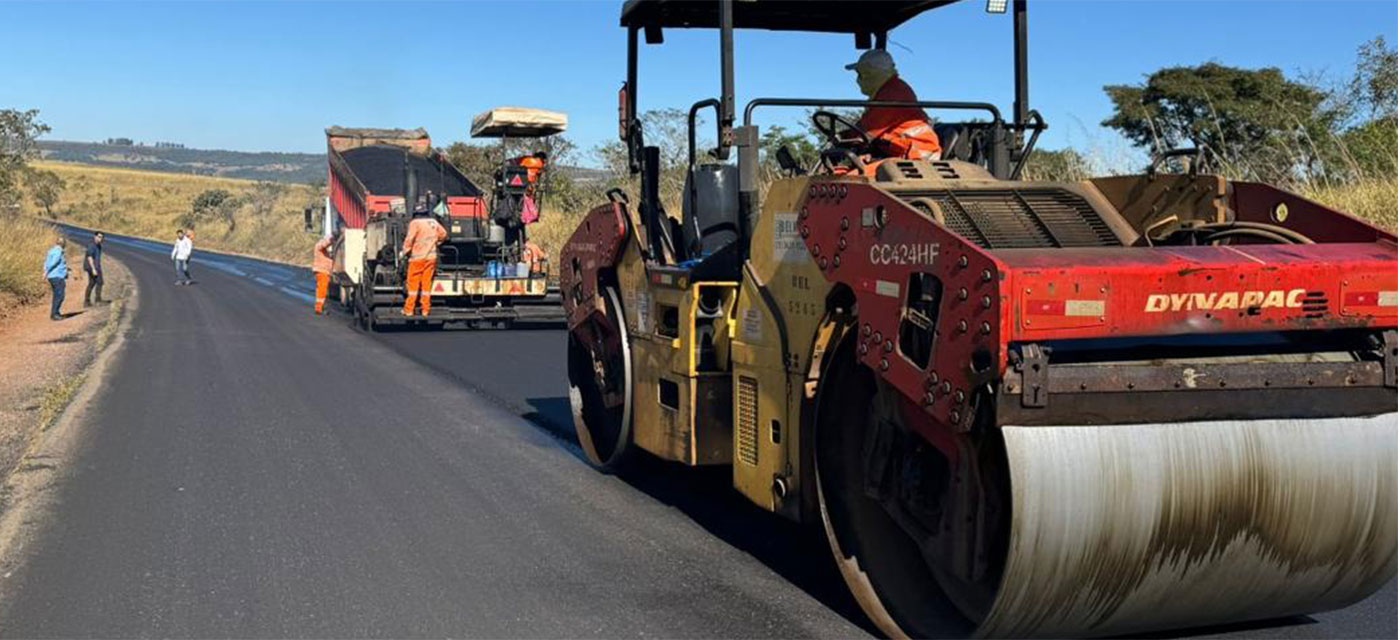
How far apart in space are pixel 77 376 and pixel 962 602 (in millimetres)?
9850

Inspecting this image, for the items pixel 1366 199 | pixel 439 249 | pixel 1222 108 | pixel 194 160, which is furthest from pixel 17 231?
pixel 194 160

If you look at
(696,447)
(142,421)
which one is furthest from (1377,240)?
(142,421)

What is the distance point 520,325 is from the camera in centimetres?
1770

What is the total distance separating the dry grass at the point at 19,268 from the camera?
23.0 metres

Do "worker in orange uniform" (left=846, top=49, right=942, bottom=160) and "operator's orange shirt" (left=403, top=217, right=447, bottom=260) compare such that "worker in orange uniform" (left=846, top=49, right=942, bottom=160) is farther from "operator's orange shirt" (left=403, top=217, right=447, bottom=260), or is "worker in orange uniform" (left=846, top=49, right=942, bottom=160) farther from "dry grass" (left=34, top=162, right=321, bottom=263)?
"dry grass" (left=34, top=162, right=321, bottom=263)

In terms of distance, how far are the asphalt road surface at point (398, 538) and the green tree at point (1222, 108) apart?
28.5ft

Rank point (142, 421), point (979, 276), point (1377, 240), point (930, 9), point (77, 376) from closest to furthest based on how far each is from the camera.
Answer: point (979, 276) < point (1377, 240) < point (930, 9) < point (142, 421) < point (77, 376)

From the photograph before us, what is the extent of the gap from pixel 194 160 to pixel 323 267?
147333 millimetres

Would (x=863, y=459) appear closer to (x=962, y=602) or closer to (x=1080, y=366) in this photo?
(x=962, y=602)

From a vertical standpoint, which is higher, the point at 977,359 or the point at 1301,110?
the point at 1301,110

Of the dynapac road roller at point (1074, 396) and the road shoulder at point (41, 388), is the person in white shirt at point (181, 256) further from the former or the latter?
the dynapac road roller at point (1074, 396)

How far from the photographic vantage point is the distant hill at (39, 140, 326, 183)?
139m

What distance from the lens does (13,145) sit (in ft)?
129

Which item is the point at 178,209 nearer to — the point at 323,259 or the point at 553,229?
the point at 553,229
